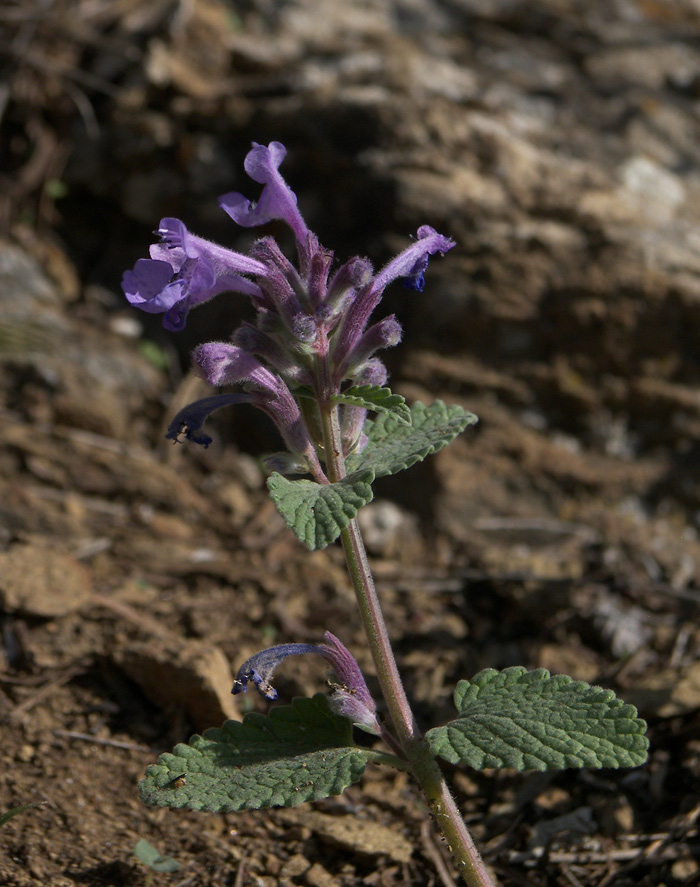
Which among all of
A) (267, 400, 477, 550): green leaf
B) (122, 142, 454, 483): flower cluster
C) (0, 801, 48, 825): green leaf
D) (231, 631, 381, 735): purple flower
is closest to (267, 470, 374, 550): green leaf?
(267, 400, 477, 550): green leaf

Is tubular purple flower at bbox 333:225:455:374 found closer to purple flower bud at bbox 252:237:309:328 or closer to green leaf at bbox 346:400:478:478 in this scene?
purple flower bud at bbox 252:237:309:328

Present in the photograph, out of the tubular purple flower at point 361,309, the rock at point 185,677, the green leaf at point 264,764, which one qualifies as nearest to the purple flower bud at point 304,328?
the tubular purple flower at point 361,309

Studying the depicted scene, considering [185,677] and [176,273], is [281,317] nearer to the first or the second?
[176,273]

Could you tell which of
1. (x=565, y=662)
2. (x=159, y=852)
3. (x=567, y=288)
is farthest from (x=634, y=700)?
(x=567, y=288)

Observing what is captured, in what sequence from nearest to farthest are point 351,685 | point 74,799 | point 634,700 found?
point 351,685
point 74,799
point 634,700

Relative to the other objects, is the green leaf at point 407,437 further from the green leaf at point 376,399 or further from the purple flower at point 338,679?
the purple flower at point 338,679

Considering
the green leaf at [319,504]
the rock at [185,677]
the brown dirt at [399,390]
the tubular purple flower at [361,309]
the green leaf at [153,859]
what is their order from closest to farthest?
1. the green leaf at [319,504]
2. the tubular purple flower at [361,309]
3. the green leaf at [153,859]
4. the brown dirt at [399,390]
5. the rock at [185,677]

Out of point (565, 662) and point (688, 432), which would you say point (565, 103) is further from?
point (565, 662)
